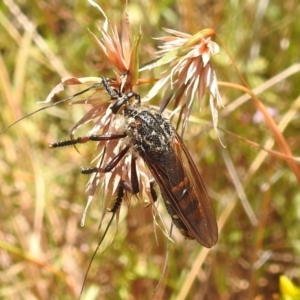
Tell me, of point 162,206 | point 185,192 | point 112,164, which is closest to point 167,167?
point 185,192

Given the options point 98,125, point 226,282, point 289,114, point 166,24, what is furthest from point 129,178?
point 166,24

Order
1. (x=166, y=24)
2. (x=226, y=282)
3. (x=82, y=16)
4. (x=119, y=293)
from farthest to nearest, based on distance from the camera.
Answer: (x=166, y=24) < (x=82, y=16) < (x=226, y=282) < (x=119, y=293)

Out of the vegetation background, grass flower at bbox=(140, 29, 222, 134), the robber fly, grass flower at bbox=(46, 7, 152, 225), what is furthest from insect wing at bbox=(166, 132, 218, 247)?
the vegetation background

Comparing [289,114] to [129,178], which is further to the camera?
[289,114]

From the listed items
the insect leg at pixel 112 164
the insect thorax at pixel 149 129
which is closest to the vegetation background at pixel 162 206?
the insect thorax at pixel 149 129

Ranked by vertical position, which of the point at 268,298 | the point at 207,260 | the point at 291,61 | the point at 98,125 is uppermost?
the point at 98,125

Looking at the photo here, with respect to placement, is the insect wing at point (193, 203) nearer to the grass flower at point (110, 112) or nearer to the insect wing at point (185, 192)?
the insect wing at point (185, 192)

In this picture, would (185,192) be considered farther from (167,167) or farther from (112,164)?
(112,164)

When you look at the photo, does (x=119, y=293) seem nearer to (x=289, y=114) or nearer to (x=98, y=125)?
(x=289, y=114)
